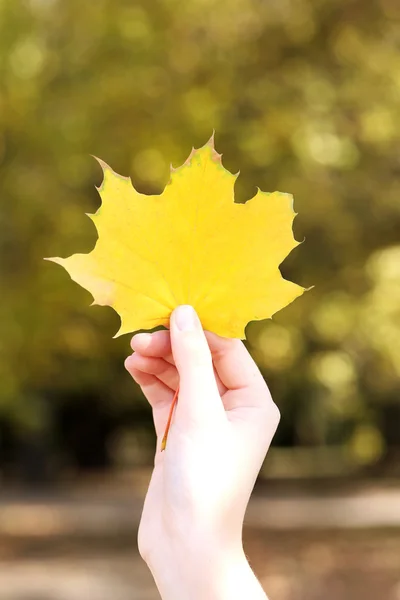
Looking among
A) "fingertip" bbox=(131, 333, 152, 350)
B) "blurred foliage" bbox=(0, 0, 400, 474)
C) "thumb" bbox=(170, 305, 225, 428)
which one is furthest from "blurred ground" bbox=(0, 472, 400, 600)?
"thumb" bbox=(170, 305, 225, 428)

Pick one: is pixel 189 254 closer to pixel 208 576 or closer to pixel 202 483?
pixel 202 483

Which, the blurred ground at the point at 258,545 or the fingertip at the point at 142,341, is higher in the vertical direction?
the blurred ground at the point at 258,545

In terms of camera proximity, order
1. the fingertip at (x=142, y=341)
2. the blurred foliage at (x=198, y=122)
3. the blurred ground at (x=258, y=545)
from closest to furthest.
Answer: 1. the fingertip at (x=142, y=341)
2. the blurred foliage at (x=198, y=122)
3. the blurred ground at (x=258, y=545)

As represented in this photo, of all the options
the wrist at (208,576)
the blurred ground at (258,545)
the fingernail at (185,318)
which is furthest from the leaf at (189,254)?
the blurred ground at (258,545)

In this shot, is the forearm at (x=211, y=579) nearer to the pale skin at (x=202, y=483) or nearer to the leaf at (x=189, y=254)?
the pale skin at (x=202, y=483)

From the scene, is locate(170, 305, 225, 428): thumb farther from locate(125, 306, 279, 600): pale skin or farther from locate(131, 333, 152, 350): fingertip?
locate(131, 333, 152, 350): fingertip
